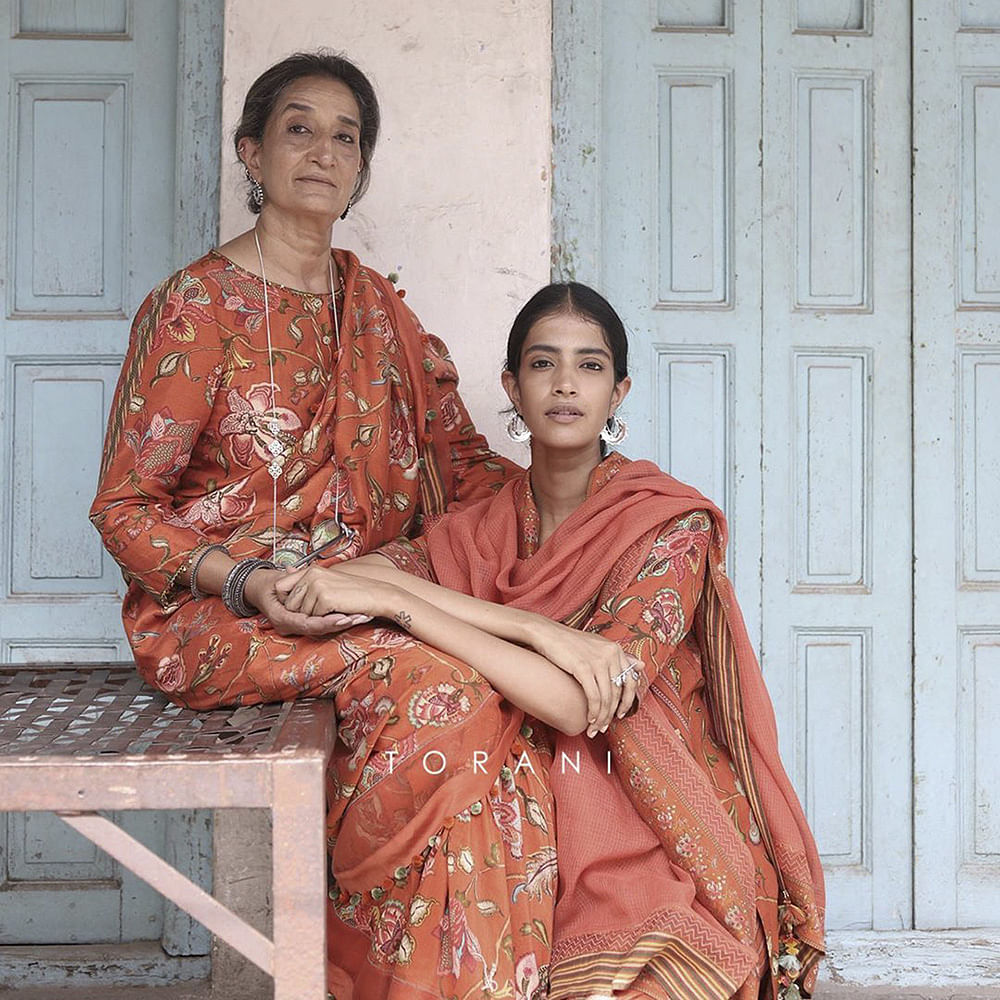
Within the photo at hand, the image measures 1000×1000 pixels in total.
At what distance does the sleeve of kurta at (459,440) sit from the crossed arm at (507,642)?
0.59m

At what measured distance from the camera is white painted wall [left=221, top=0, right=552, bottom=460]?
9.85ft

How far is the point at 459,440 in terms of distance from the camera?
2760mm

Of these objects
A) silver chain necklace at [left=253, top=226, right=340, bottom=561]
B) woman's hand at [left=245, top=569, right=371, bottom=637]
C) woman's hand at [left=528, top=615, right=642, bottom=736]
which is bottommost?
woman's hand at [left=528, top=615, right=642, bottom=736]

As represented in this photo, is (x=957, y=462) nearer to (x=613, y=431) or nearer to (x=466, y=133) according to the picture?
(x=613, y=431)

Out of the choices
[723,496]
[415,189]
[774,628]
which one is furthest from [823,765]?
[415,189]

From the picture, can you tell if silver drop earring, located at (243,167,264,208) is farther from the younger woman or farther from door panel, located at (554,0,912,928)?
door panel, located at (554,0,912,928)

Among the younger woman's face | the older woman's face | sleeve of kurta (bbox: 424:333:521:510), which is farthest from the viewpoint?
sleeve of kurta (bbox: 424:333:521:510)

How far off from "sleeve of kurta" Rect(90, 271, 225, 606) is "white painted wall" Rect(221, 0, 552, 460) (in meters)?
0.64

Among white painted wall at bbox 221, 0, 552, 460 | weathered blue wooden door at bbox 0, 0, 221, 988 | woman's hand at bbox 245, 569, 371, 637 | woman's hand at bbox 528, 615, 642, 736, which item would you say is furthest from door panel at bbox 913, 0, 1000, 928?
weathered blue wooden door at bbox 0, 0, 221, 988

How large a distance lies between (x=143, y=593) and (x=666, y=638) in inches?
37.4

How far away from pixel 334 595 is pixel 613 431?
2.19 ft

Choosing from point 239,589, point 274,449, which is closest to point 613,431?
point 274,449

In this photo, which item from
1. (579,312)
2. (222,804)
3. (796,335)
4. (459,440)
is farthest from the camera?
(796,335)

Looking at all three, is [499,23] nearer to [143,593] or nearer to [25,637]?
[143,593]
